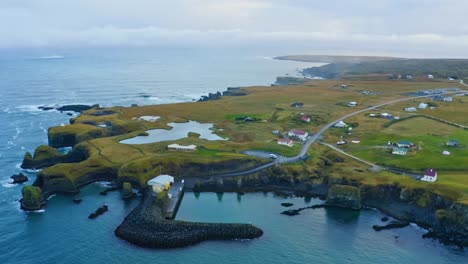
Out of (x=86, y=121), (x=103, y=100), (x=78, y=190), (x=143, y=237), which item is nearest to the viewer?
(x=143, y=237)

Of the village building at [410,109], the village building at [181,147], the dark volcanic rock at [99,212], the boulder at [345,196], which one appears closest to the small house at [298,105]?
the village building at [410,109]

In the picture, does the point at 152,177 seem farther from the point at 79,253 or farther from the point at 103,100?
the point at 103,100

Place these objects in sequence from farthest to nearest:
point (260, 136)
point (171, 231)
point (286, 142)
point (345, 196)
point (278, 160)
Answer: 1. point (260, 136)
2. point (286, 142)
3. point (278, 160)
4. point (345, 196)
5. point (171, 231)

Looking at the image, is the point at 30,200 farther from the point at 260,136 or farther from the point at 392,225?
the point at 392,225

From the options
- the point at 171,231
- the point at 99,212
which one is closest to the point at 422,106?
the point at 171,231

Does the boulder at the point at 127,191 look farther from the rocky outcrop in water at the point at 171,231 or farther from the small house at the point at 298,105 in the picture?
the small house at the point at 298,105

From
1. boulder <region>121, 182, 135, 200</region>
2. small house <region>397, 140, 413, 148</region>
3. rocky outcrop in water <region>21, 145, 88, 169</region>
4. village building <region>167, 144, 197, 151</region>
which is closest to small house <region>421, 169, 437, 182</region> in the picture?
small house <region>397, 140, 413, 148</region>

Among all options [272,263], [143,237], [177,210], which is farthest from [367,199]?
[143,237]
